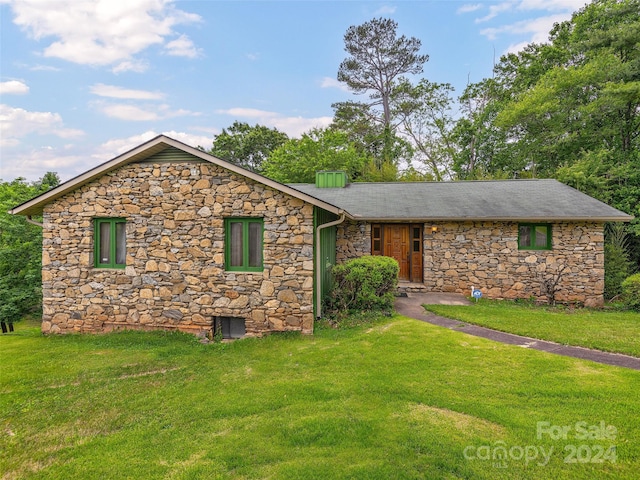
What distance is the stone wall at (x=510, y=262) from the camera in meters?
9.92

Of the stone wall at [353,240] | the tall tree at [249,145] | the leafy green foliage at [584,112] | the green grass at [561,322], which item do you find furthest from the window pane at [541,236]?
the tall tree at [249,145]

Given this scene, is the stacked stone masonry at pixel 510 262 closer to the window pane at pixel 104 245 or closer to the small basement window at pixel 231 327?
the small basement window at pixel 231 327

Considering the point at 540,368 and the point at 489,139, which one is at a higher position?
the point at 489,139

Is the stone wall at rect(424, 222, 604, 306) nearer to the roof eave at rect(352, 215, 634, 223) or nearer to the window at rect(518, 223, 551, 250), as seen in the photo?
the window at rect(518, 223, 551, 250)

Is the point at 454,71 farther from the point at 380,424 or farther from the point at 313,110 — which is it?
the point at 380,424

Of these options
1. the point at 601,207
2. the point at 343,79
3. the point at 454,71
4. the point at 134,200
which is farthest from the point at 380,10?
the point at 134,200

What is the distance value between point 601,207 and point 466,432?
10.5m

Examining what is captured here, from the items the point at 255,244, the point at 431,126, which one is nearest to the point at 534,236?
the point at 255,244

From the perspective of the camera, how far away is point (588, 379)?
4.59m

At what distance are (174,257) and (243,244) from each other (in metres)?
1.66

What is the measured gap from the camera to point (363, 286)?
8.11 m

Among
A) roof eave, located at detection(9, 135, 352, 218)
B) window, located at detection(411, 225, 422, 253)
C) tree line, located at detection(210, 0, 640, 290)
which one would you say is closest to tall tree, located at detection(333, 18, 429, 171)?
tree line, located at detection(210, 0, 640, 290)

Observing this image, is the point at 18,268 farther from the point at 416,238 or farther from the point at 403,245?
the point at 416,238

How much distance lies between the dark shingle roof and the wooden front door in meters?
0.79
